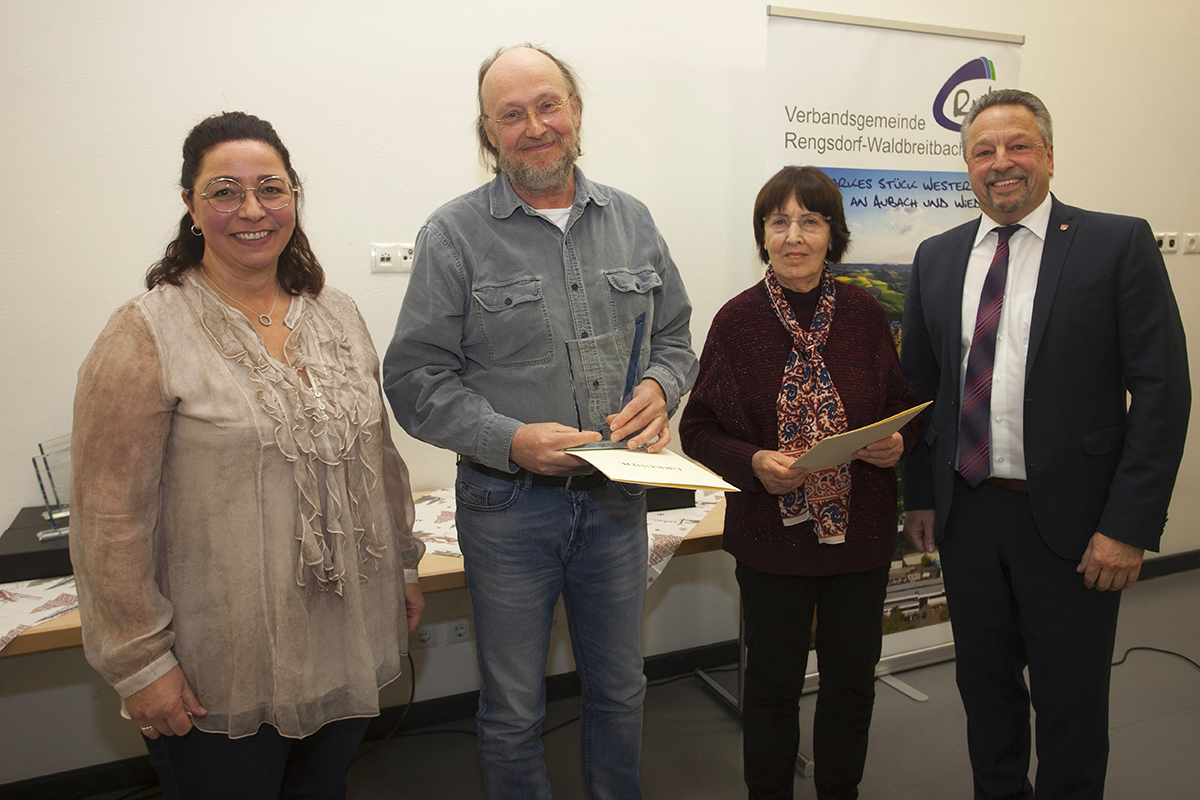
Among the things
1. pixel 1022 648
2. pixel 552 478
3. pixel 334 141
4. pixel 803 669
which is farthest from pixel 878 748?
pixel 334 141

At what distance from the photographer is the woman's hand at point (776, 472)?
1.57 metres

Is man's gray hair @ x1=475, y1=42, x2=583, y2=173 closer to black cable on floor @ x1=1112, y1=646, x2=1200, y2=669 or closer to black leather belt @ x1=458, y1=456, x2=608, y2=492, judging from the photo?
black leather belt @ x1=458, y1=456, x2=608, y2=492

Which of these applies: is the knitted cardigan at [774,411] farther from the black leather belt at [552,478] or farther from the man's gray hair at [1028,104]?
the man's gray hair at [1028,104]

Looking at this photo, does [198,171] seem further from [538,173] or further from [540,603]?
[540,603]

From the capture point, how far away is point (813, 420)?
1.65 meters

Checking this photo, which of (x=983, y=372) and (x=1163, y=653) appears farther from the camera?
(x=1163, y=653)

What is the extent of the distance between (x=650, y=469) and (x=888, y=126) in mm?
2119

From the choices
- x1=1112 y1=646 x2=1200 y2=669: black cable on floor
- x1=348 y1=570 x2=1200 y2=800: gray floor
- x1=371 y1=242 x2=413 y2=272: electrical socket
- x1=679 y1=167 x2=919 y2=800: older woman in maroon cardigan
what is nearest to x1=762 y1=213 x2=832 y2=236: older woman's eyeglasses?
x1=679 y1=167 x2=919 y2=800: older woman in maroon cardigan

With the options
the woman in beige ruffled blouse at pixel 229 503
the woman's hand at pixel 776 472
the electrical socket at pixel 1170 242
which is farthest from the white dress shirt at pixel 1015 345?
the electrical socket at pixel 1170 242

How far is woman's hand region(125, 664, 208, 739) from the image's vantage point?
1.08 m

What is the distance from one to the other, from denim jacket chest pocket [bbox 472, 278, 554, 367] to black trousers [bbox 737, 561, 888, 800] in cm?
79

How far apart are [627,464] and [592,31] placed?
1.99 m

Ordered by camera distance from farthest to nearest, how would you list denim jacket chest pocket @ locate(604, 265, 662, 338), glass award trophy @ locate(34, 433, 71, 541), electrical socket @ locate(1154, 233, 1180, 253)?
electrical socket @ locate(1154, 233, 1180, 253)
glass award trophy @ locate(34, 433, 71, 541)
denim jacket chest pocket @ locate(604, 265, 662, 338)

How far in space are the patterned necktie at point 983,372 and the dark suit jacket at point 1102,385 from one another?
0.09 meters
